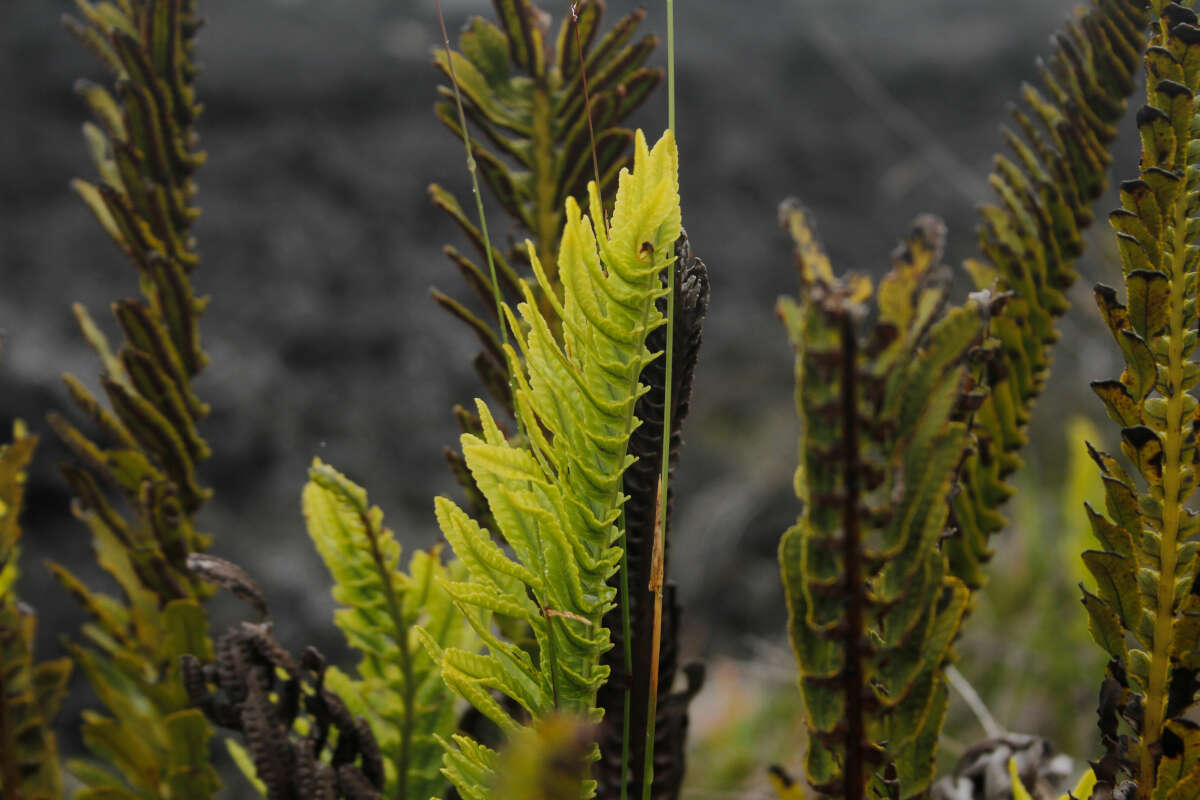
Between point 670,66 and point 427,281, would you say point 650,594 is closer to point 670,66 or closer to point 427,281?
point 670,66

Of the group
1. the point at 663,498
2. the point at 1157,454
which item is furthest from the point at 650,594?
the point at 1157,454

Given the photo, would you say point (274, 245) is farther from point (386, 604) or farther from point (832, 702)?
point (832, 702)

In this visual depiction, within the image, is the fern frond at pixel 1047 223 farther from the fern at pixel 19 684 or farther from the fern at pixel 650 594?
the fern at pixel 19 684

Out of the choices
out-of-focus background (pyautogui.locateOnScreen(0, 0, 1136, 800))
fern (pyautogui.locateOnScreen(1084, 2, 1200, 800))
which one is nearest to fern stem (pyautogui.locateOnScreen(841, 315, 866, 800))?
fern (pyautogui.locateOnScreen(1084, 2, 1200, 800))

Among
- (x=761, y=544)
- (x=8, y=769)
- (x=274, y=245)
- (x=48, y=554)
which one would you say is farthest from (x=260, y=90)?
(x=8, y=769)

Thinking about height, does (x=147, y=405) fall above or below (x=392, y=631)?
above

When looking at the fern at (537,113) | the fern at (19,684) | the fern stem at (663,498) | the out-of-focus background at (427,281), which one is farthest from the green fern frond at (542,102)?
the out-of-focus background at (427,281)
